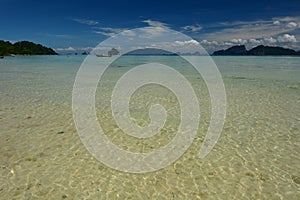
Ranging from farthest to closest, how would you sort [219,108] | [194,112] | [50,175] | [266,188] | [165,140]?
[219,108], [194,112], [165,140], [50,175], [266,188]

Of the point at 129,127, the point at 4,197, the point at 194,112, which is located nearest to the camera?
the point at 4,197

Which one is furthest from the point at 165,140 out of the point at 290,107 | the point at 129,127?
the point at 290,107

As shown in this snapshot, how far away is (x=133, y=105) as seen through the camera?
11.4m

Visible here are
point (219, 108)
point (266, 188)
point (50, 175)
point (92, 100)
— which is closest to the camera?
point (266, 188)

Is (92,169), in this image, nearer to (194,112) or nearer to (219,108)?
(194,112)

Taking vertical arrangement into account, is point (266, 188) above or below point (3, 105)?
below

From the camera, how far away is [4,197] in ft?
14.4

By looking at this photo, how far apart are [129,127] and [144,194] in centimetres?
384

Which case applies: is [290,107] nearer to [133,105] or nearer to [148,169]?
[133,105]

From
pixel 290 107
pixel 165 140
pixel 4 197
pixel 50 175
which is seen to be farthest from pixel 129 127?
pixel 290 107

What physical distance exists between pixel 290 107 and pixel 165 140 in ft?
25.0

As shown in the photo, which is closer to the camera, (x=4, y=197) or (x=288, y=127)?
(x=4, y=197)

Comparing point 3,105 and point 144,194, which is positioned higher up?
point 3,105

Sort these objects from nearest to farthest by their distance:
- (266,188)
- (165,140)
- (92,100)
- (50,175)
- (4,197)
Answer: (4,197), (266,188), (50,175), (165,140), (92,100)
